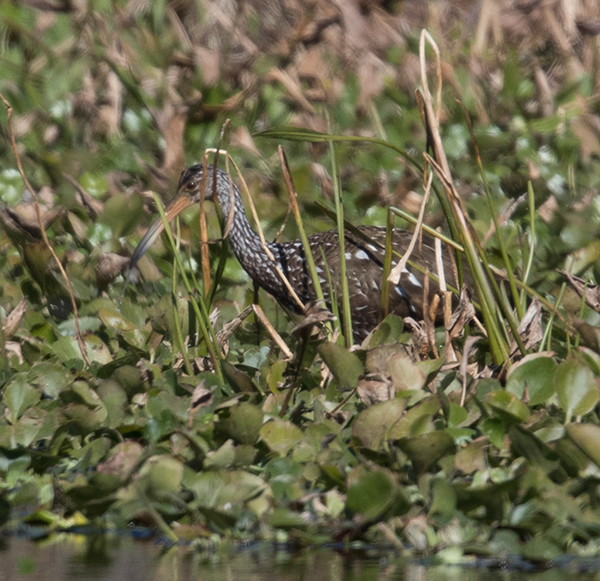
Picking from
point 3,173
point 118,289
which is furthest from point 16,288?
point 3,173

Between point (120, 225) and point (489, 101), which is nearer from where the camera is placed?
point (120, 225)

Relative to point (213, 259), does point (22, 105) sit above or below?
above

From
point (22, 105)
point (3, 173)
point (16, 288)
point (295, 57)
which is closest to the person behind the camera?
point (16, 288)

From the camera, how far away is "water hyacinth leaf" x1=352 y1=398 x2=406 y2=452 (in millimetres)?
2922

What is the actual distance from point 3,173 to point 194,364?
11.0 feet

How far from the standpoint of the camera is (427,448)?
2.71 metres

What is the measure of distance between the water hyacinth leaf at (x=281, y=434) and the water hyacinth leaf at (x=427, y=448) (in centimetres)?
37

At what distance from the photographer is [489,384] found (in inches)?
132

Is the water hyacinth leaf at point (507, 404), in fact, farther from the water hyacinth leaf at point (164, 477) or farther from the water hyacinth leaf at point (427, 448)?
the water hyacinth leaf at point (164, 477)

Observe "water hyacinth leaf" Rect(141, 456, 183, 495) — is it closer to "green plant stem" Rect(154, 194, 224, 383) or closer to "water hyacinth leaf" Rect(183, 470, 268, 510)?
"water hyacinth leaf" Rect(183, 470, 268, 510)

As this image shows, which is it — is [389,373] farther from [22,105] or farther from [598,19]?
[598,19]

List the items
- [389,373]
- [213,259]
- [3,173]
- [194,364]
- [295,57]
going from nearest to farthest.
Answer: [389,373]
[194,364]
[213,259]
[3,173]
[295,57]

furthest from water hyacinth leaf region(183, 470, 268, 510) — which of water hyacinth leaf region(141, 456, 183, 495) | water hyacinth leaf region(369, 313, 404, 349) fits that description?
water hyacinth leaf region(369, 313, 404, 349)

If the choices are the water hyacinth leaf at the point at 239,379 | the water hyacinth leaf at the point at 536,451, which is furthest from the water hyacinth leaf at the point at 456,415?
the water hyacinth leaf at the point at 239,379
